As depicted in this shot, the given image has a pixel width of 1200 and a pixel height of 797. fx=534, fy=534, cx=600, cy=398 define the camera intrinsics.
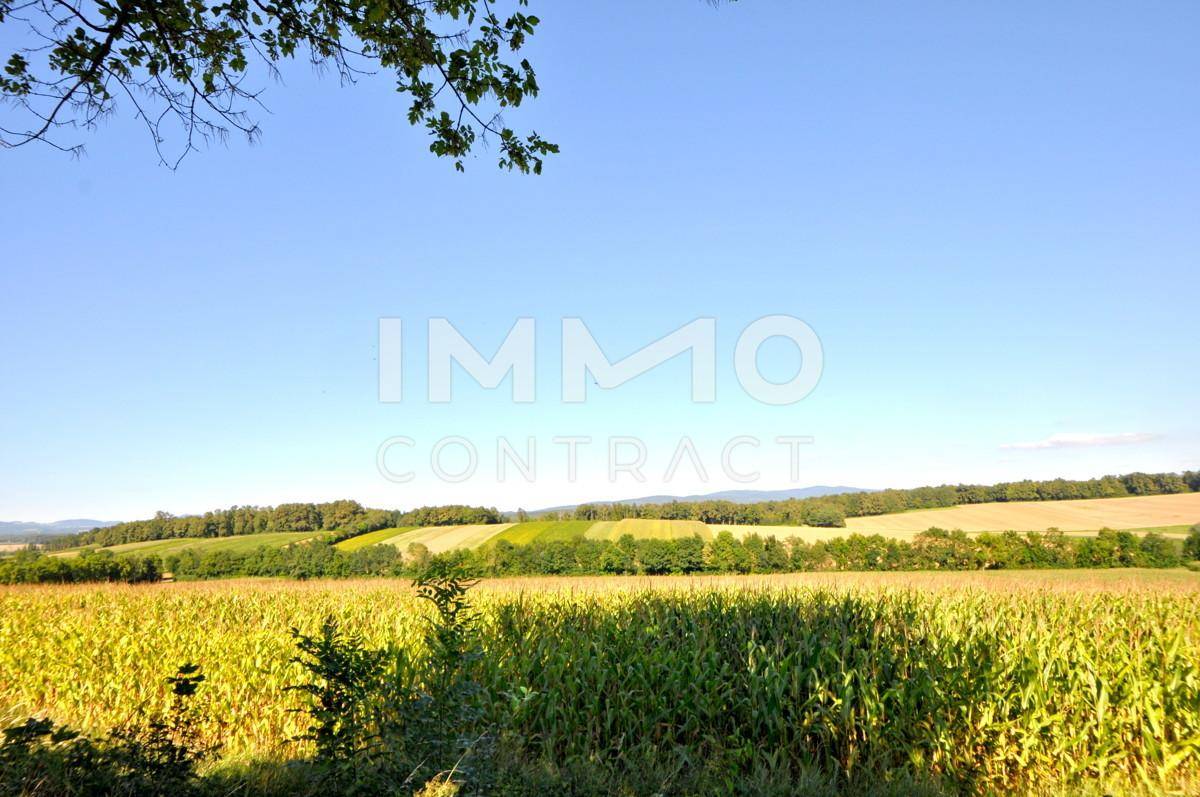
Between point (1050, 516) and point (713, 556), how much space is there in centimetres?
3013

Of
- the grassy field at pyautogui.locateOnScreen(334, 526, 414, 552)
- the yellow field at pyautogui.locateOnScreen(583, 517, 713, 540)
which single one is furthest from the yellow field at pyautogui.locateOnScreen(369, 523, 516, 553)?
the yellow field at pyautogui.locateOnScreen(583, 517, 713, 540)

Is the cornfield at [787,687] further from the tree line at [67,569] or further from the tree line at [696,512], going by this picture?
the tree line at [696,512]

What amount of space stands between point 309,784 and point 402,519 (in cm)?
5656

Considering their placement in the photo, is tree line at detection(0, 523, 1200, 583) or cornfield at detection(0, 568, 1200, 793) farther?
tree line at detection(0, 523, 1200, 583)

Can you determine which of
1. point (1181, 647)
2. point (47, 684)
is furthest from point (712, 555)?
point (47, 684)

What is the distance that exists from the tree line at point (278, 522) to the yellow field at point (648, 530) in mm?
16637

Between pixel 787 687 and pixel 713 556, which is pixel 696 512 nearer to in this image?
pixel 713 556

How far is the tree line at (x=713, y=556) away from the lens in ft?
105

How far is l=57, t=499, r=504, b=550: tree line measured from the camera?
4922 centimetres

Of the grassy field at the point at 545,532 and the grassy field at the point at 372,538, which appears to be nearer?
the grassy field at the point at 545,532

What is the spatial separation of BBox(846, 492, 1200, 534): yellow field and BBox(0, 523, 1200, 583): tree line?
17.4 feet

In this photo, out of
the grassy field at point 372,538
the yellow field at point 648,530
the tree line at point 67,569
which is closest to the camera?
the tree line at point 67,569

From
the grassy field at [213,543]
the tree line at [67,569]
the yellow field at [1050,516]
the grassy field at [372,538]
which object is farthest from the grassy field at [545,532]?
the yellow field at [1050,516]

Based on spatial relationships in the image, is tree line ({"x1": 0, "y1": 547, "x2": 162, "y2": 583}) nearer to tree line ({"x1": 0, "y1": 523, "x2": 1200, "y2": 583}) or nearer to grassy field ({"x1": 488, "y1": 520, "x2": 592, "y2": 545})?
tree line ({"x1": 0, "y1": 523, "x2": 1200, "y2": 583})
